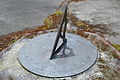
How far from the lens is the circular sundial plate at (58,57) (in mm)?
3627

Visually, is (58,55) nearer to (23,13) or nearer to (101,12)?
(23,13)

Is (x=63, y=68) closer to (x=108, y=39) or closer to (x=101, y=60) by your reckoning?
(x=101, y=60)

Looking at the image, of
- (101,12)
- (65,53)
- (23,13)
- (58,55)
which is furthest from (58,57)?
(101,12)

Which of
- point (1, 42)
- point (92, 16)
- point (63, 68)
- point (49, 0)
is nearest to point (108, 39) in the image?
point (92, 16)

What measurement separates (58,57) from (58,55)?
5 centimetres

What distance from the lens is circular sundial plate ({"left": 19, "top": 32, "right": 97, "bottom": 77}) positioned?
363 centimetres

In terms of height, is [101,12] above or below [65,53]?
below

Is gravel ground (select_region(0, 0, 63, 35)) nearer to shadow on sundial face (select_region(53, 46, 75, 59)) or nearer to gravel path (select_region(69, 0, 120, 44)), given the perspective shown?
gravel path (select_region(69, 0, 120, 44))

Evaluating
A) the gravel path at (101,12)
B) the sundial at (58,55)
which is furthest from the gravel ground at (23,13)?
the sundial at (58,55)

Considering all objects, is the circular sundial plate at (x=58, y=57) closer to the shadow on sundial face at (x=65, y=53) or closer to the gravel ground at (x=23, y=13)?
the shadow on sundial face at (x=65, y=53)

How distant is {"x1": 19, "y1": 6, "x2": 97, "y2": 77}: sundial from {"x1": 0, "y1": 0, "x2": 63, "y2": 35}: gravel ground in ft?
4.72

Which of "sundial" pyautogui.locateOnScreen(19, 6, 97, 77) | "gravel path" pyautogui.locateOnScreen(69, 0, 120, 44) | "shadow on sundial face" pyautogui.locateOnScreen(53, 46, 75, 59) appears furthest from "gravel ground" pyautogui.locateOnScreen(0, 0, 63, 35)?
"shadow on sundial face" pyautogui.locateOnScreen(53, 46, 75, 59)

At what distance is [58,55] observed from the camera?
387 centimetres

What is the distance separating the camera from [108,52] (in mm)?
4293
